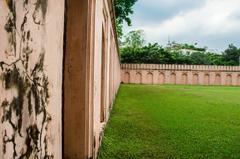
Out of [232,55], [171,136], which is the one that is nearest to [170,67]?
[232,55]

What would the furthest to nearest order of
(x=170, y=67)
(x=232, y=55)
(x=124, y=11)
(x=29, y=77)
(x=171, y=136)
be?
1. (x=232, y=55)
2. (x=170, y=67)
3. (x=124, y=11)
4. (x=171, y=136)
5. (x=29, y=77)

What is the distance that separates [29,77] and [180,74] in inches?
1356

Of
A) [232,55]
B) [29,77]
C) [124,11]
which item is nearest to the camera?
[29,77]

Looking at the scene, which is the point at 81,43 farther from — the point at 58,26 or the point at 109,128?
the point at 109,128

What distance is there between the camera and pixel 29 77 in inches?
80.9

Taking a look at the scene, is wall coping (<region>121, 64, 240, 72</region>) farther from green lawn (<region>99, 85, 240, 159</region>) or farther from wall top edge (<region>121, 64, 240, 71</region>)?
green lawn (<region>99, 85, 240, 159</region>)

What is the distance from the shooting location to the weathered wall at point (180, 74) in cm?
3456

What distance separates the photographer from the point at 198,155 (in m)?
5.30

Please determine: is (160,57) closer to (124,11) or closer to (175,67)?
(175,67)

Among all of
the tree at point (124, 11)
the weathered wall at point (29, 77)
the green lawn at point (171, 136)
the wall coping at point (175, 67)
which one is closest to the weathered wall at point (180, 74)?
the wall coping at point (175, 67)

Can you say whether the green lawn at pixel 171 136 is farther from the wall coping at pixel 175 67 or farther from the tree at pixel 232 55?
the tree at pixel 232 55

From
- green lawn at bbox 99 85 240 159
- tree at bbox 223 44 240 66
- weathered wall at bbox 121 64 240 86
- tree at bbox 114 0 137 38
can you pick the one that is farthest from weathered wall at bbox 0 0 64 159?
tree at bbox 223 44 240 66

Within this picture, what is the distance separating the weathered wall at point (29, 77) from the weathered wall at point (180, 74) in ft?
103

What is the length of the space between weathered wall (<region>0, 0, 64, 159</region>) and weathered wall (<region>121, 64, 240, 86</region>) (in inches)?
1232
